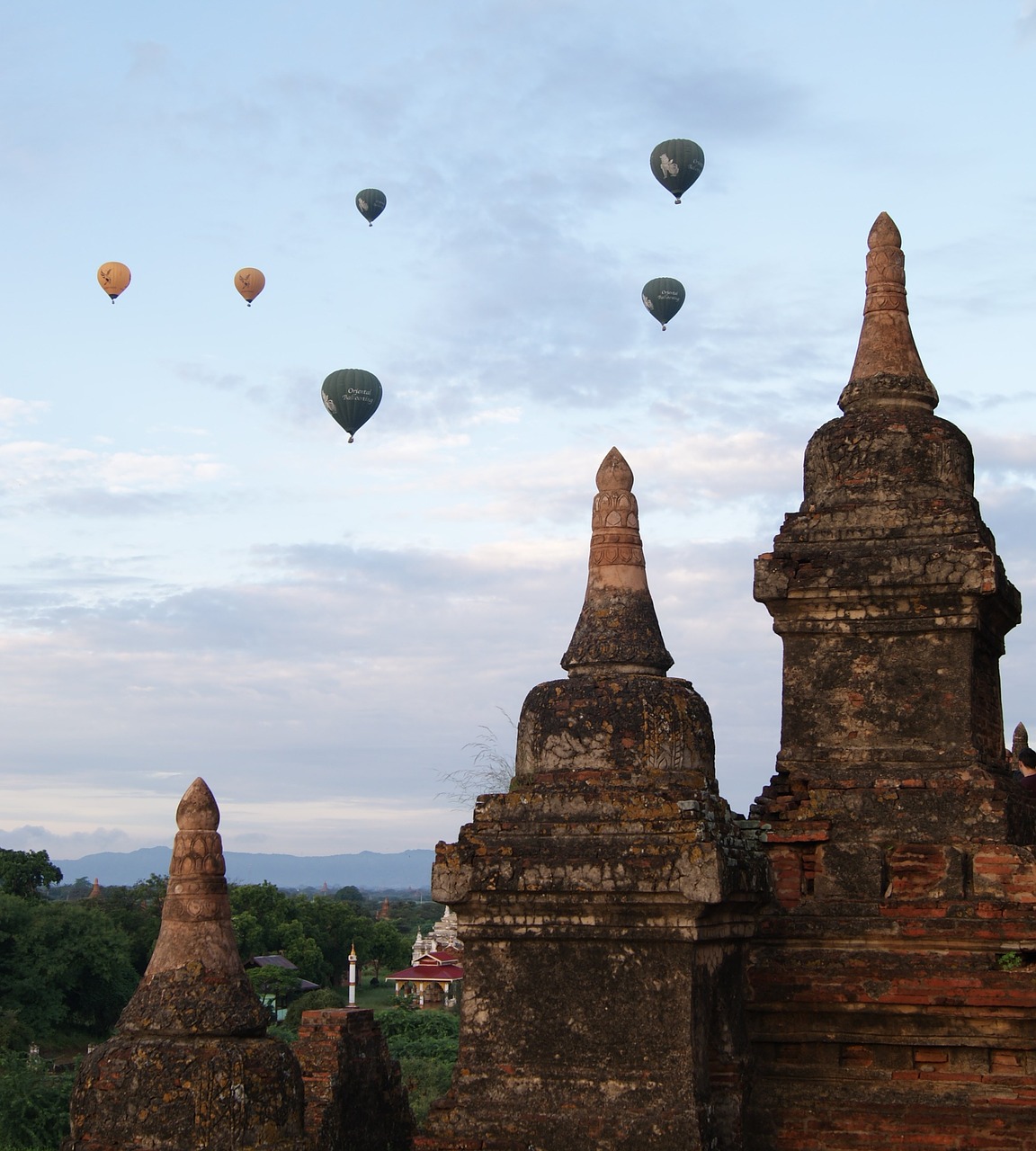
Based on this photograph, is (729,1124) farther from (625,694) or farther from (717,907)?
(625,694)

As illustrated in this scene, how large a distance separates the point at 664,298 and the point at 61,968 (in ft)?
99.5

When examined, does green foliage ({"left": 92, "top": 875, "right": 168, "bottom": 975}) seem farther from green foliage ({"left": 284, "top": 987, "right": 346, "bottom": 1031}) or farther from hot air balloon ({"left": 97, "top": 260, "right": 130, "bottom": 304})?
hot air balloon ({"left": 97, "top": 260, "right": 130, "bottom": 304})

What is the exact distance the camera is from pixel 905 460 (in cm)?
1152

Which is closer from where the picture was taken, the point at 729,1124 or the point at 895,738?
the point at 729,1124

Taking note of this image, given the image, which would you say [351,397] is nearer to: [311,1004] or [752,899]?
[311,1004]

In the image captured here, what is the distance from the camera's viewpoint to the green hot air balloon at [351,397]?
4869 centimetres

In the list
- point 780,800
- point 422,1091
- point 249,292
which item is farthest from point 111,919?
point 780,800

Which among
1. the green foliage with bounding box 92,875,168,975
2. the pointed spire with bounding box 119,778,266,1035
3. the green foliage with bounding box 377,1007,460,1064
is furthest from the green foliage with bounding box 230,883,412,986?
the pointed spire with bounding box 119,778,266,1035

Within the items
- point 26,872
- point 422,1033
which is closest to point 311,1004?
point 422,1033

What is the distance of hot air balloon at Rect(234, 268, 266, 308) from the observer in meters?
56.9

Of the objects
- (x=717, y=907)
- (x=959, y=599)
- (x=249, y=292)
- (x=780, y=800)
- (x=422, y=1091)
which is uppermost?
(x=249, y=292)

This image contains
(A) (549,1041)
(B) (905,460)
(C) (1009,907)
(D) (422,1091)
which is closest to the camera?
(A) (549,1041)

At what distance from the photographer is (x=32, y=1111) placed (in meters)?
26.8

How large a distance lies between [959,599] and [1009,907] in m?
2.15
